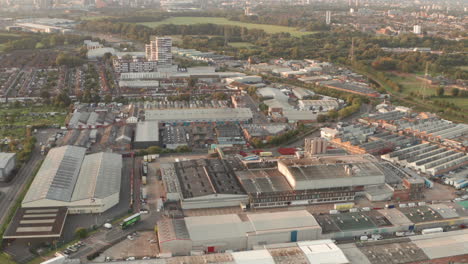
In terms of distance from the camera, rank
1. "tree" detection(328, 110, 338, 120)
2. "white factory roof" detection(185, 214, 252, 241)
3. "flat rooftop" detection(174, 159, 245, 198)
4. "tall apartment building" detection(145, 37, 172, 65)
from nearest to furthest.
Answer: "white factory roof" detection(185, 214, 252, 241) < "flat rooftop" detection(174, 159, 245, 198) < "tree" detection(328, 110, 338, 120) < "tall apartment building" detection(145, 37, 172, 65)

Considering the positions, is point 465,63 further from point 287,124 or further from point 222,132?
point 222,132

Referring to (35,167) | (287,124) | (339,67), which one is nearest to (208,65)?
(339,67)

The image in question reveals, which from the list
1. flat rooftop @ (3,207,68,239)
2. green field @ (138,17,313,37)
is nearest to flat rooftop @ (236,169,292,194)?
flat rooftop @ (3,207,68,239)

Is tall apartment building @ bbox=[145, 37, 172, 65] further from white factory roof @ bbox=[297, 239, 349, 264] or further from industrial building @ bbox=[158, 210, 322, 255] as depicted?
white factory roof @ bbox=[297, 239, 349, 264]

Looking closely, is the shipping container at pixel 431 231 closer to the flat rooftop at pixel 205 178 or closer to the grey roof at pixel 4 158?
the flat rooftop at pixel 205 178

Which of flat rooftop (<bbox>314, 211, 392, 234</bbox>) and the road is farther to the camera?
the road

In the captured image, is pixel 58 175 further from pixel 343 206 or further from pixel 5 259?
pixel 343 206

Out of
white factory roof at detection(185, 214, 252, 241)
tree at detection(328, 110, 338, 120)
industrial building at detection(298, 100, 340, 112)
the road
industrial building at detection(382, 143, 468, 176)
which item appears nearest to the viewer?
white factory roof at detection(185, 214, 252, 241)

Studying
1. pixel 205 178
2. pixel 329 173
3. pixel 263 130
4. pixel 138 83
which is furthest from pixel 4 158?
pixel 138 83
